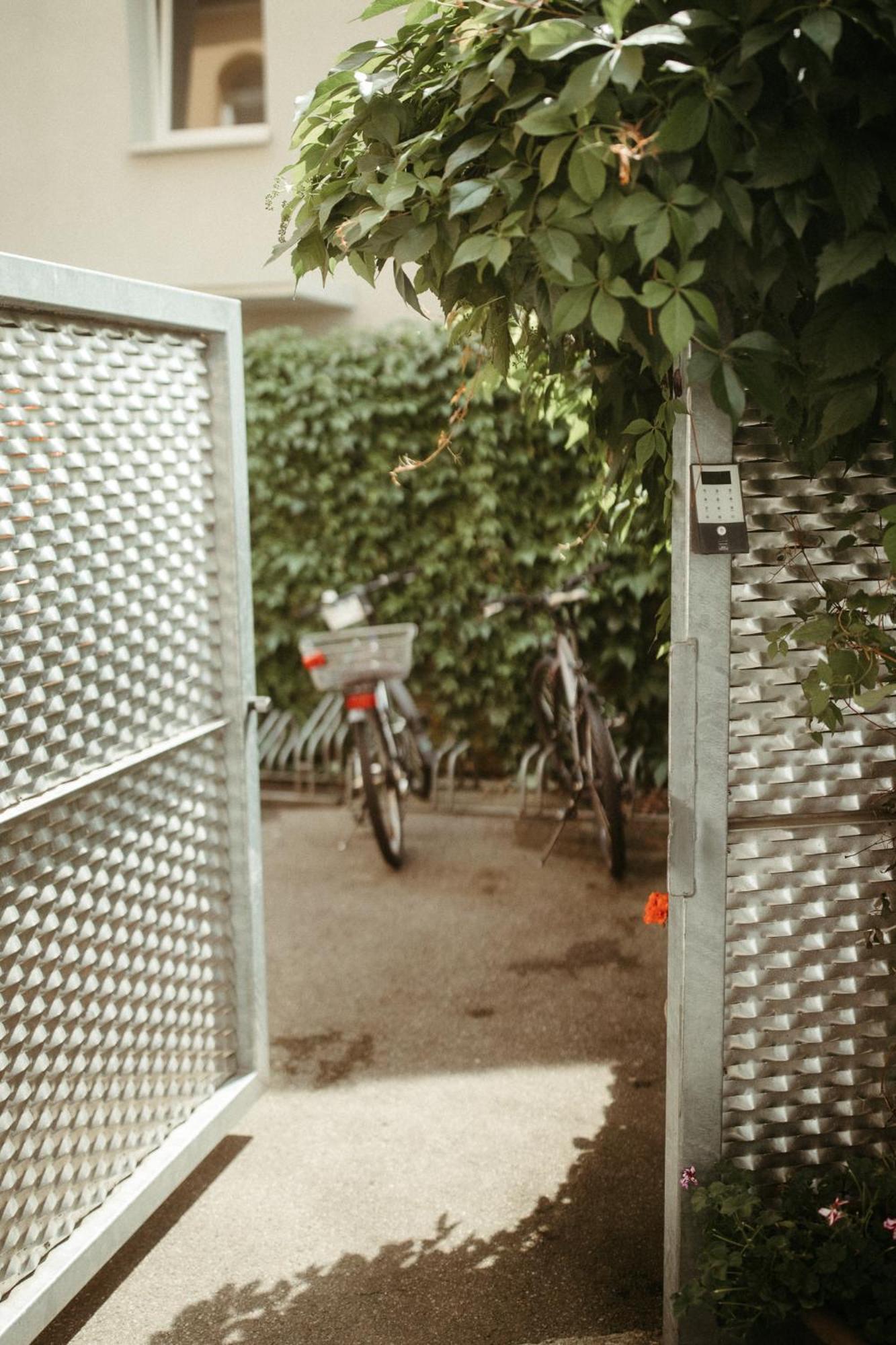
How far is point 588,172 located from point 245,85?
8.26 meters

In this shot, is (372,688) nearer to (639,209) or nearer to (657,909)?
(657,909)

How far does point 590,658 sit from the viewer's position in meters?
7.00

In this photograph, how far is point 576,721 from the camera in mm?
5828

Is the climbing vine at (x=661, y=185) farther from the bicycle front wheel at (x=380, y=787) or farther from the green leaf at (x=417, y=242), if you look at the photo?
the bicycle front wheel at (x=380, y=787)

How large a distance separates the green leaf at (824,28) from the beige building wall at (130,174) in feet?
21.3

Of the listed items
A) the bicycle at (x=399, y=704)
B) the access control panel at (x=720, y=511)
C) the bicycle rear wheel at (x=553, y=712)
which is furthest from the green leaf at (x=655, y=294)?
the bicycle rear wheel at (x=553, y=712)

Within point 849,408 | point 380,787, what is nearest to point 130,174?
point 380,787

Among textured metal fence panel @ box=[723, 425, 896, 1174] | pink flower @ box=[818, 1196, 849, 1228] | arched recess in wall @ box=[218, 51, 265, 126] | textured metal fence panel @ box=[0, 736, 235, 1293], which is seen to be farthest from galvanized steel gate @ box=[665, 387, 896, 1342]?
arched recess in wall @ box=[218, 51, 265, 126]

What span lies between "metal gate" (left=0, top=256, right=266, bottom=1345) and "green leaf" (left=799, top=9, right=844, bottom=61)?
5.33 ft

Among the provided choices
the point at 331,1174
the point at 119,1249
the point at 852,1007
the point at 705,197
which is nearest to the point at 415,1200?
the point at 331,1174

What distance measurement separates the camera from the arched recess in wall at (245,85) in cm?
922

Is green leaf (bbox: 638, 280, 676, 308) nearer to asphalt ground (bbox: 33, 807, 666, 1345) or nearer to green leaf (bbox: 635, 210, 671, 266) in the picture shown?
green leaf (bbox: 635, 210, 671, 266)

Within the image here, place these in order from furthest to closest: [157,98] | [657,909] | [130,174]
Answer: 1. [157,98]
2. [130,174]
3. [657,909]

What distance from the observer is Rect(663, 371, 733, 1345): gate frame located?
95.1 inches
